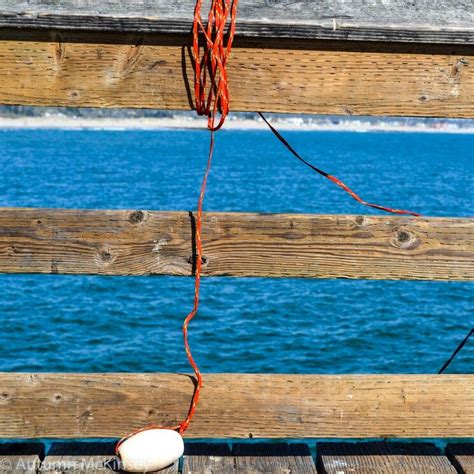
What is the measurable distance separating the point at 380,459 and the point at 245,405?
626mm

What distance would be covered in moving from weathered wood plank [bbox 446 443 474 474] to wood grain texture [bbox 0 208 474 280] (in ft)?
2.44

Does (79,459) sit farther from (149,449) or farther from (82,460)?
(149,449)

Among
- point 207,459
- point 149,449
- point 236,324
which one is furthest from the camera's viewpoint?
point 236,324

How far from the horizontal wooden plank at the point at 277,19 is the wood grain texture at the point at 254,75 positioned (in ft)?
0.25

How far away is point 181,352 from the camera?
50.6ft

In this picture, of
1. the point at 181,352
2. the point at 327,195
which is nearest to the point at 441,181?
the point at 327,195

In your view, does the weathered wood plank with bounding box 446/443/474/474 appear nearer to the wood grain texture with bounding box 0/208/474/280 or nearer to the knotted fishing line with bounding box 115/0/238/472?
the wood grain texture with bounding box 0/208/474/280

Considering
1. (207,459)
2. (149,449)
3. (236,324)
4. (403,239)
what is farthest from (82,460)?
(236,324)

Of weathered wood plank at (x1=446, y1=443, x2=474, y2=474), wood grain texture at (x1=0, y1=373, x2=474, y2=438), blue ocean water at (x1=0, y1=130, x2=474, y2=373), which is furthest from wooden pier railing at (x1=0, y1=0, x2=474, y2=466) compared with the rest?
blue ocean water at (x1=0, y1=130, x2=474, y2=373)

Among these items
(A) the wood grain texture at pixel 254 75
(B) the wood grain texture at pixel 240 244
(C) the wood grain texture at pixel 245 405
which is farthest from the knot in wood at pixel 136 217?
(C) the wood grain texture at pixel 245 405

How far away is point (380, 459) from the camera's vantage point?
131 inches

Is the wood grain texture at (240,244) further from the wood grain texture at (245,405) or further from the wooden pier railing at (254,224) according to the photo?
the wood grain texture at (245,405)

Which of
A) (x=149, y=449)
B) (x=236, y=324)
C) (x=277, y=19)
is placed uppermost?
(x=277, y=19)

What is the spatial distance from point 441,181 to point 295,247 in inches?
2607
